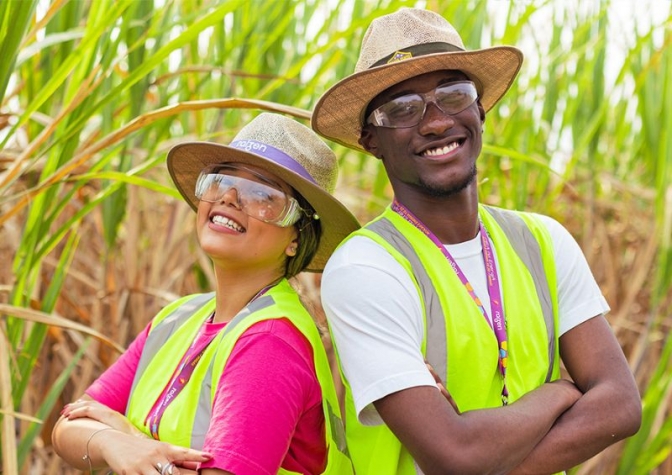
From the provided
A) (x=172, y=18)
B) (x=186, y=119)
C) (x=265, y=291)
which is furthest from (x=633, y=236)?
(x=265, y=291)

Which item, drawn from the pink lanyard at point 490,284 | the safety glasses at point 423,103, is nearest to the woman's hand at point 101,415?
the pink lanyard at point 490,284

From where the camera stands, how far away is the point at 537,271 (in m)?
1.86

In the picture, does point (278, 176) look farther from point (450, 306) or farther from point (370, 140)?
point (450, 306)

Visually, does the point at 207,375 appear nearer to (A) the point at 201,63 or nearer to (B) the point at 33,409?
(B) the point at 33,409

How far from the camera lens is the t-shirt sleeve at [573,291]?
6.05 ft

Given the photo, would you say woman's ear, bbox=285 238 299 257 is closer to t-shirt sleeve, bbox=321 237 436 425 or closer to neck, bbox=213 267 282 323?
neck, bbox=213 267 282 323

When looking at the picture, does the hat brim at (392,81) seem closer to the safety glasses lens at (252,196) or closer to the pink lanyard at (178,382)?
the safety glasses lens at (252,196)

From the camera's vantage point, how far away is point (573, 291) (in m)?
1.86

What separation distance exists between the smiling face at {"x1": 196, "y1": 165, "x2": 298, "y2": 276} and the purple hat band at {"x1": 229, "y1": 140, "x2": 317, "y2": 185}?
3 centimetres

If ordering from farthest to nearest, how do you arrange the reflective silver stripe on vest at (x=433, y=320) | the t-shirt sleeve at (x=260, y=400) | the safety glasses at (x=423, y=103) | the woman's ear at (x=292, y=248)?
1. the woman's ear at (x=292, y=248)
2. the safety glasses at (x=423, y=103)
3. the reflective silver stripe on vest at (x=433, y=320)
4. the t-shirt sleeve at (x=260, y=400)

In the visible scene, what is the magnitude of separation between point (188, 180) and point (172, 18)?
2.31 ft

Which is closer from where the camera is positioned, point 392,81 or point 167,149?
point 392,81

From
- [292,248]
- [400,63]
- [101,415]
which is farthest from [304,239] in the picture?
[101,415]

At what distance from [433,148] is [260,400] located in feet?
1.81
